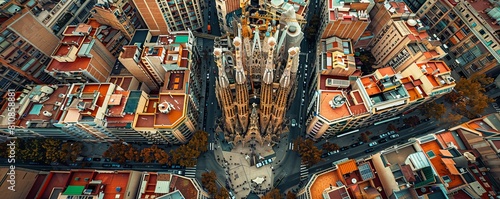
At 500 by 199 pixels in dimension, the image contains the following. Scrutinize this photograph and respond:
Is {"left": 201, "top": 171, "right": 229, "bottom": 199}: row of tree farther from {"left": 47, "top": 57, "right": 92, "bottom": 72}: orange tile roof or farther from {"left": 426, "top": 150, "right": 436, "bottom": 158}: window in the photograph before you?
{"left": 426, "top": 150, "right": 436, "bottom": 158}: window

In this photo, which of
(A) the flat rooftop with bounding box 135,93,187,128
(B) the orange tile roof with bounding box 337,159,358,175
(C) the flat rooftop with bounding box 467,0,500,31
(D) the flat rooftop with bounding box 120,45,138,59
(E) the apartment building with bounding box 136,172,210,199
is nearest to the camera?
(B) the orange tile roof with bounding box 337,159,358,175

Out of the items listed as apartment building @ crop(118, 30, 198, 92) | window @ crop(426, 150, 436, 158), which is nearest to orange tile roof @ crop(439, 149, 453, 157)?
window @ crop(426, 150, 436, 158)

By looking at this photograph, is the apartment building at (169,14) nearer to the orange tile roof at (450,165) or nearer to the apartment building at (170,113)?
the apartment building at (170,113)

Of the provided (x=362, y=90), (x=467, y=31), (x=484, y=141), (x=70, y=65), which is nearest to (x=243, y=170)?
(x=362, y=90)

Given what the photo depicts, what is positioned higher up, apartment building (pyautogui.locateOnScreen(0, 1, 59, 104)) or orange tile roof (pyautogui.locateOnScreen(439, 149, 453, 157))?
apartment building (pyautogui.locateOnScreen(0, 1, 59, 104))

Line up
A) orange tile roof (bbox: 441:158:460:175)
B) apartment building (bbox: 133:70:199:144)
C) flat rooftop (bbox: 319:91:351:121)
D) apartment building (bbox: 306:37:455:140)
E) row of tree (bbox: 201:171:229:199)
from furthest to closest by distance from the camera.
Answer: row of tree (bbox: 201:171:229:199) < apartment building (bbox: 306:37:455:140) < flat rooftop (bbox: 319:91:351:121) < apartment building (bbox: 133:70:199:144) < orange tile roof (bbox: 441:158:460:175)

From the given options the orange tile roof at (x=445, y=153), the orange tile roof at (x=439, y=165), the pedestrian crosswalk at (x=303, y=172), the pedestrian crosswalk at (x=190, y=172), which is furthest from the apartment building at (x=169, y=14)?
the orange tile roof at (x=445, y=153)

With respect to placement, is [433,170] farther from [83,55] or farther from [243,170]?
[83,55]

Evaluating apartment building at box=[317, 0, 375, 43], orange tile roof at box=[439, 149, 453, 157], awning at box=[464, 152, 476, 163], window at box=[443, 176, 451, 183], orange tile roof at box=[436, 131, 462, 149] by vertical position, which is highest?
apartment building at box=[317, 0, 375, 43]
